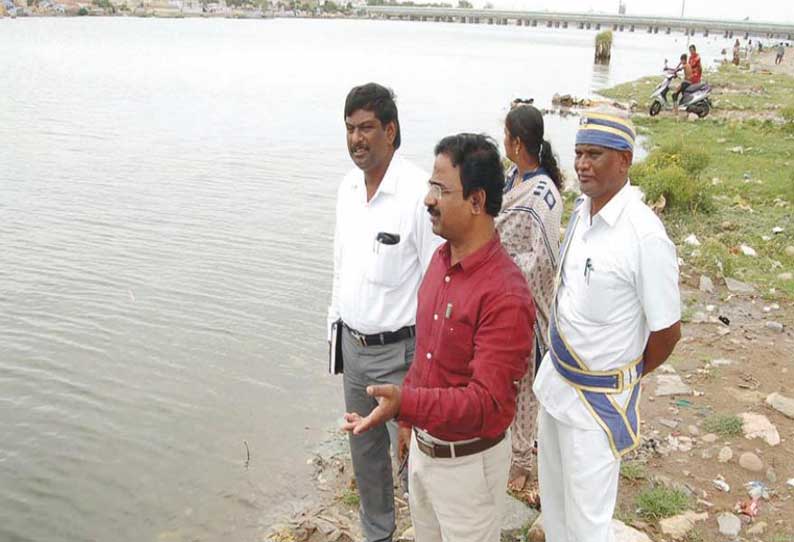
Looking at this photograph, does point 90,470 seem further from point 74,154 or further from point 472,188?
point 74,154

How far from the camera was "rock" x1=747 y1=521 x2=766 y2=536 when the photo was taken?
11.3 feet

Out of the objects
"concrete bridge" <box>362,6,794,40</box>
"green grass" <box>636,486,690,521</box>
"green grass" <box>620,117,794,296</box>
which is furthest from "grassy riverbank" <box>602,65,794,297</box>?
"concrete bridge" <box>362,6,794,40</box>

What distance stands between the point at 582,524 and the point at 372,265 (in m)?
1.29

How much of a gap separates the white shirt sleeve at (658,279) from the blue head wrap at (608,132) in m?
0.38

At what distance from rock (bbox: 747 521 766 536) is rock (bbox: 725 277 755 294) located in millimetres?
3553

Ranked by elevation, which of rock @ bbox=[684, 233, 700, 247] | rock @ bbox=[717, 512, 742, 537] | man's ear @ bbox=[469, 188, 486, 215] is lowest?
rock @ bbox=[717, 512, 742, 537]

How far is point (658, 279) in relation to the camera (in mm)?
2340

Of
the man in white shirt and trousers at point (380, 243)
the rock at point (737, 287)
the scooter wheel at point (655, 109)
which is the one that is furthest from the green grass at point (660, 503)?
the scooter wheel at point (655, 109)

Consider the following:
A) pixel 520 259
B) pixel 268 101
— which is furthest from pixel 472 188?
pixel 268 101

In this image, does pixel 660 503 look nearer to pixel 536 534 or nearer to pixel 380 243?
pixel 536 534

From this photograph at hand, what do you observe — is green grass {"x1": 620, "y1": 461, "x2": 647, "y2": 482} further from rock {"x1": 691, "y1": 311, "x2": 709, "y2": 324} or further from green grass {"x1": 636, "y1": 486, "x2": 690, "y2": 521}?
rock {"x1": 691, "y1": 311, "x2": 709, "y2": 324}

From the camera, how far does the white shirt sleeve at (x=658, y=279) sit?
7.67 feet

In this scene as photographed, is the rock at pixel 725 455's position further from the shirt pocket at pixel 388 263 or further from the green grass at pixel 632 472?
the shirt pocket at pixel 388 263

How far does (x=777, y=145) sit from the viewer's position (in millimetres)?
13594
